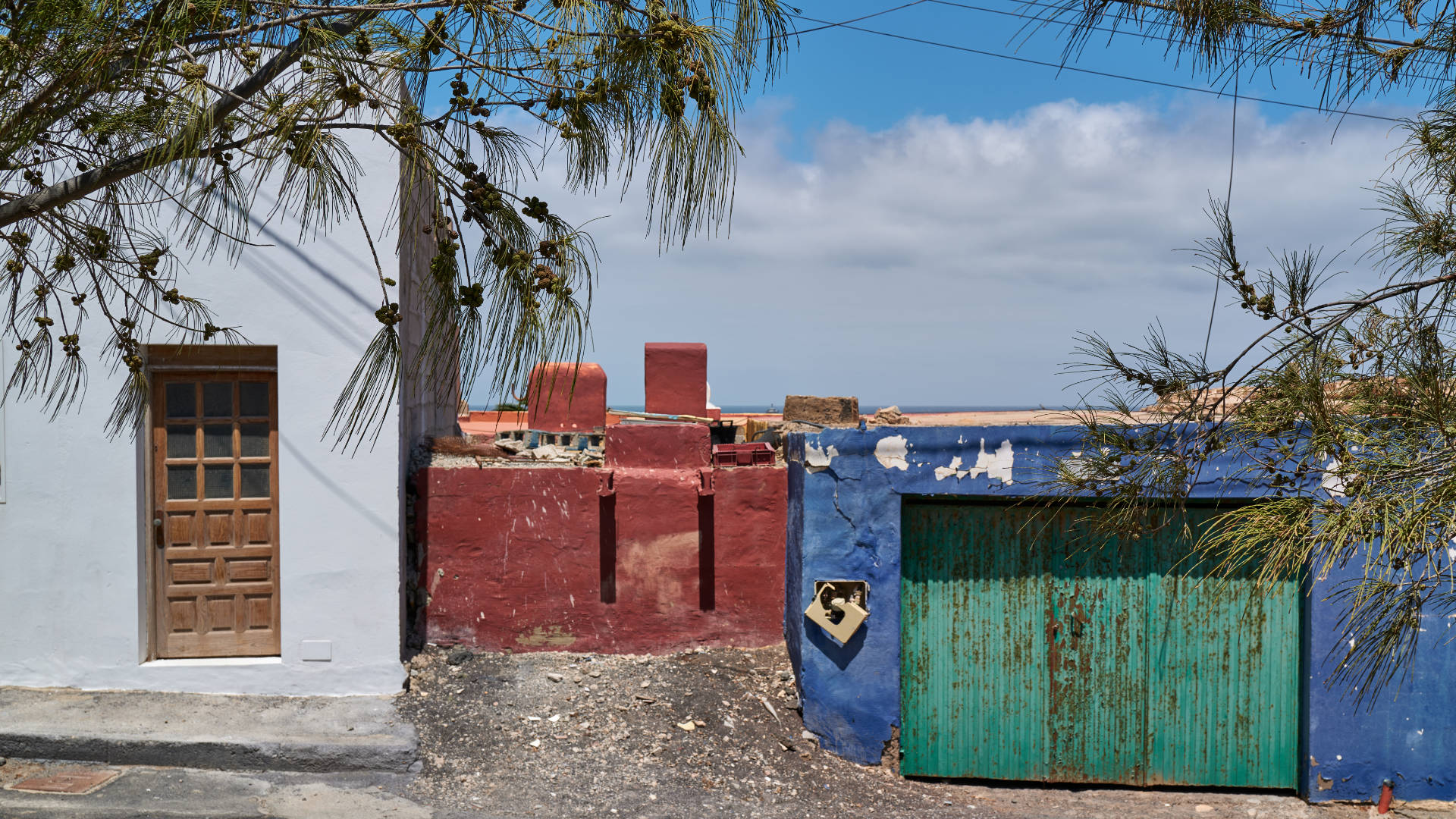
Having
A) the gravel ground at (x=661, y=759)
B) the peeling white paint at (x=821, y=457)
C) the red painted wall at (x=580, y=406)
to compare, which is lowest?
the gravel ground at (x=661, y=759)

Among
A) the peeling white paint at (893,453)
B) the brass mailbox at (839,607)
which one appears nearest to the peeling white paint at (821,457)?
the peeling white paint at (893,453)

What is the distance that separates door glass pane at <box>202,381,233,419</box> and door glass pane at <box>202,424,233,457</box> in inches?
2.8

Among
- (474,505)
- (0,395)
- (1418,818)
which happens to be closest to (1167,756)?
(1418,818)

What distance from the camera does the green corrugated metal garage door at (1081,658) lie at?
18.9ft

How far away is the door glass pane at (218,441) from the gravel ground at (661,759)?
189 centimetres

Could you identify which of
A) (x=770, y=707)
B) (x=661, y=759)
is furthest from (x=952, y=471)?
(x=661, y=759)

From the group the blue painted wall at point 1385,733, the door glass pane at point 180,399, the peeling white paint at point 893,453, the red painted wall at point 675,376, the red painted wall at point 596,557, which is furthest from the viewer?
the red painted wall at point 675,376

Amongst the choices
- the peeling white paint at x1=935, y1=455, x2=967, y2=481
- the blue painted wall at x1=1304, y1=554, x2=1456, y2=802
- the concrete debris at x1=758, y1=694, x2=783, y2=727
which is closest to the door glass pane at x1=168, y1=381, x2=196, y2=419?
the concrete debris at x1=758, y1=694, x2=783, y2=727

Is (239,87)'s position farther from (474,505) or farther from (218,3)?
(474,505)

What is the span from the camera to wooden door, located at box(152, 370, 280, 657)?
20.0 ft

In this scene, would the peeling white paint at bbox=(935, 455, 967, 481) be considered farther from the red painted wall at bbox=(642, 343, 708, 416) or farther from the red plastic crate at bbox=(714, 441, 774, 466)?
the red painted wall at bbox=(642, 343, 708, 416)

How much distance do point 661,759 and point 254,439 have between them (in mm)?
3396

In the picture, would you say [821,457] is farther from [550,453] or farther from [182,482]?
[182,482]

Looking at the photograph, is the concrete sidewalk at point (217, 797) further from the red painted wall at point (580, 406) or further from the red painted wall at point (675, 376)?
the red painted wall at point (675, 376)
